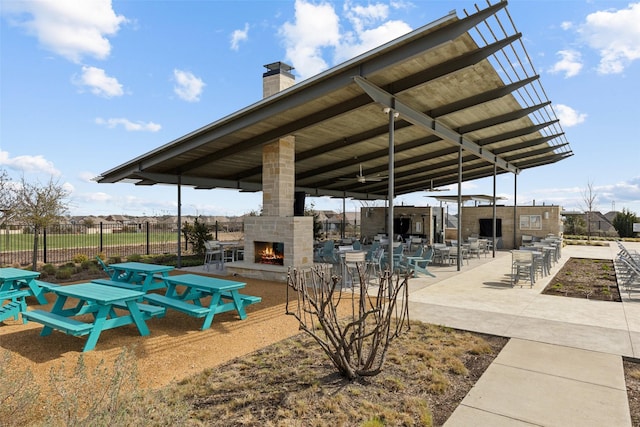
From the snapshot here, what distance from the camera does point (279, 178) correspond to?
921 centimetres

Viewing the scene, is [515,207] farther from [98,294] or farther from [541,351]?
[98,294]

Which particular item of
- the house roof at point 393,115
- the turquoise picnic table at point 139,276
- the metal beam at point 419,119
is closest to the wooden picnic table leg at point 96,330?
the turquoise picnic table at point 139,276

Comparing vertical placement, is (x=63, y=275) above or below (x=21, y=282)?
below

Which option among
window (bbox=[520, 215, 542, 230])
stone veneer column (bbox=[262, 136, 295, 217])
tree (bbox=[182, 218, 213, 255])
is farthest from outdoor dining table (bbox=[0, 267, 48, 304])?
window (bbox=[520, 215, 542, 230])

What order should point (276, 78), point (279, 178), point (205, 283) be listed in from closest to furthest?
point (205, 283), point (279, 178), point (276, 78)

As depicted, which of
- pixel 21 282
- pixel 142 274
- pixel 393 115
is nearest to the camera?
pixel 21 282

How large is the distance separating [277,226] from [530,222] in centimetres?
1563

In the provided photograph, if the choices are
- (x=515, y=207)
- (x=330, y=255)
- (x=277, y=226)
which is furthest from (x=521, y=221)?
(x=277, y=226)

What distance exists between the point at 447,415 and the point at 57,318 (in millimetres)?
4422

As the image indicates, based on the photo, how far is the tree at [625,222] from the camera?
27.1 meters

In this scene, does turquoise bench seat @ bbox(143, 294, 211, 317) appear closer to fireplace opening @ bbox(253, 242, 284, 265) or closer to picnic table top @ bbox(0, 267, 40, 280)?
picnic table top @ bbox(0, 267, 40, 280)

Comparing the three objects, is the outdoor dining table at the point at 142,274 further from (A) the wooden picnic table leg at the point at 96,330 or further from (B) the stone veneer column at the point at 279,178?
(B) the stone veneer column at the point at 279,178

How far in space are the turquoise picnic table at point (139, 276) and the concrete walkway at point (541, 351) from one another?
15.3ft

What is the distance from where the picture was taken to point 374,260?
9531 millimetres
